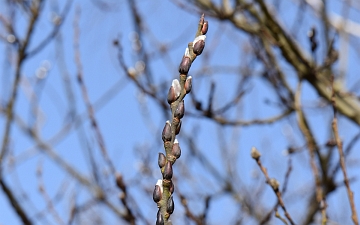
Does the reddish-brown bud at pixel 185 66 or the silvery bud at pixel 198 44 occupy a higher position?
the silvery bud at pixel 198 44

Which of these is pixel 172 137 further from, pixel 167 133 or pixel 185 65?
pixel 185 65

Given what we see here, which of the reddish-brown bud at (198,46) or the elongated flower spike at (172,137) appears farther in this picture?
the reddish-brown bud at (198,46)

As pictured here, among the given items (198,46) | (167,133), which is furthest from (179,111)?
(198,46)

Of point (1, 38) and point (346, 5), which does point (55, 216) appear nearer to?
point (1, 38)

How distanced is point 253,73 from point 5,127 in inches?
65.2

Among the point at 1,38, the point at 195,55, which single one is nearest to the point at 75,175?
the point at 1,38

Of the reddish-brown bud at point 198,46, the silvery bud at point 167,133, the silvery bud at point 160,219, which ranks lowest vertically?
the silvery bud at point 160,219

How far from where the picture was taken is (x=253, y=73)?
11.1ft

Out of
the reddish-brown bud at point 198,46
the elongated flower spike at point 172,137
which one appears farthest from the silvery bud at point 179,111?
the reddish-brown bud at point 198,46

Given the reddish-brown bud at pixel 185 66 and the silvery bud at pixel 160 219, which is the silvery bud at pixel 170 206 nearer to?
the silvery bud at pixel 160 219

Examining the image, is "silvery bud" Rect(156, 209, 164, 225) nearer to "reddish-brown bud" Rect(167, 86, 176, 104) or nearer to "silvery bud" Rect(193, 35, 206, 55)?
"reddish-brown bud" Rect(167, 86, 176, 104)

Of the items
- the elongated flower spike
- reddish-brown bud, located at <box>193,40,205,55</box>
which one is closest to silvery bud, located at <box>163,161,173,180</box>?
the elongated flower spike

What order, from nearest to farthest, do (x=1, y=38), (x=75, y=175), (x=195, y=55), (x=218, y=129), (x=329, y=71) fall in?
(x=195, y=55) < (x=329, y=71) < (x=1, y=38) < (x=75, y=175) < (x=218, y=129)

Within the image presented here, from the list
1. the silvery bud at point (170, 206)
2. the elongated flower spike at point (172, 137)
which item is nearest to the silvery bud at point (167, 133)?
the elongated flower spike at point (172, 137)
